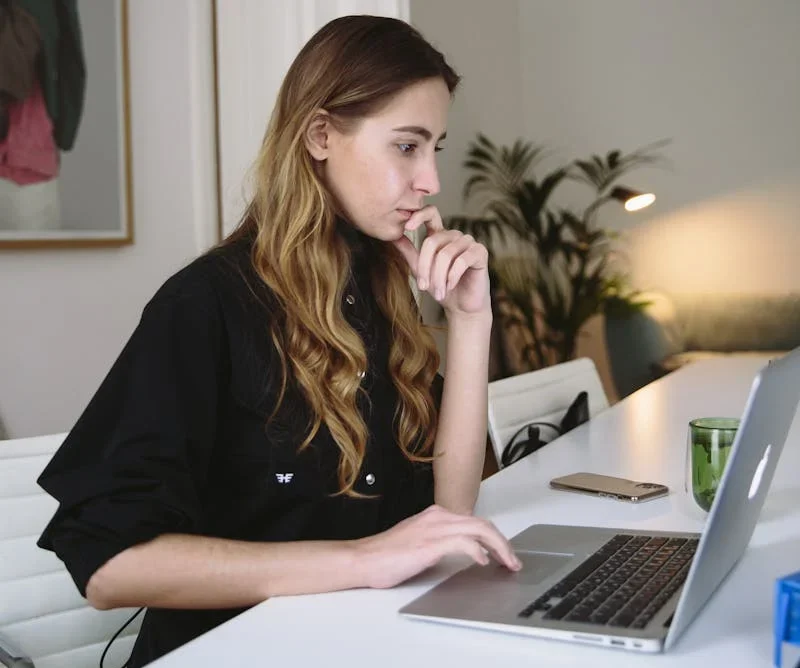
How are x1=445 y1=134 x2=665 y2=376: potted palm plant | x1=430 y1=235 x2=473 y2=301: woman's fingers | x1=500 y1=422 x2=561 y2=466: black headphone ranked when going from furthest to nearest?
x1=445 y1=134 x2=665 y2=376: potted palm plant → x1=500 y1=422 x2=561 y2=466: black headphone → x1=430 y1=235 x2=473 y2=301: woman's fingers

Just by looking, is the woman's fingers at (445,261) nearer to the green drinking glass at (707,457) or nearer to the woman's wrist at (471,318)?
the woman's wrist at (471,318)

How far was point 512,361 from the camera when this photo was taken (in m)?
5.70

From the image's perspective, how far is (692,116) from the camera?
18.8ft

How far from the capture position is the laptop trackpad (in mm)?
1058

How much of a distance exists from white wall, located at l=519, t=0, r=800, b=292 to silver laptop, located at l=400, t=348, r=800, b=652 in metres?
4.78

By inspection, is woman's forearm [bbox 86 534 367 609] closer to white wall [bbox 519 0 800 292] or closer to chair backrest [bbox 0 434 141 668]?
chair backrest [bbox 0 434 141 668]

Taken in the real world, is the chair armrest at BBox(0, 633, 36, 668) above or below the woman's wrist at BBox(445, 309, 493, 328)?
below

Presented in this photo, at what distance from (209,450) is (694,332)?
191 inches

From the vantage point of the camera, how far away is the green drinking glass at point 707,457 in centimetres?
133

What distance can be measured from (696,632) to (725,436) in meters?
0.46

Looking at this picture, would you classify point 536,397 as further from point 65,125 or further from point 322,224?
point 65,125

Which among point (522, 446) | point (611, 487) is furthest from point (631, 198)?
point (611, 487)

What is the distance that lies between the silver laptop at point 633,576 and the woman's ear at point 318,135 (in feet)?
2.04

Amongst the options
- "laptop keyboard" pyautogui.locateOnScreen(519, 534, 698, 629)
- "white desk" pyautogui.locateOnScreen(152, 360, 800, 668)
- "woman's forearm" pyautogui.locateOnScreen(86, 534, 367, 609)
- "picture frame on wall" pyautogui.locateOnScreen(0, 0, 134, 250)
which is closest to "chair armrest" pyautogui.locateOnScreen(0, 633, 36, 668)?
"woman's forearm" pyautogui.locateOnScreen(86, 534, 367, 609)
